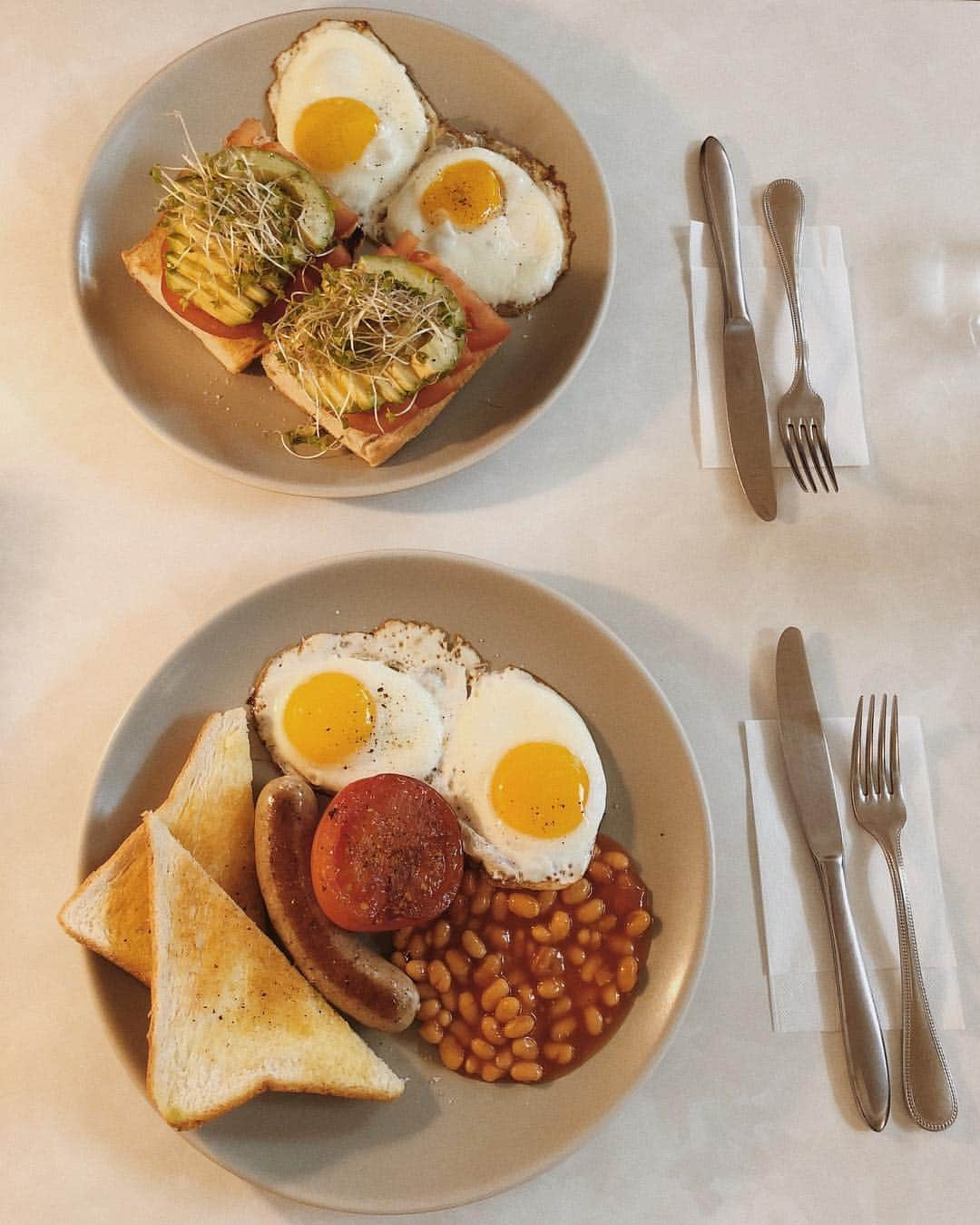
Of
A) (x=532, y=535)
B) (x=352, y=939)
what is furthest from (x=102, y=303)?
(x=352, y=939)

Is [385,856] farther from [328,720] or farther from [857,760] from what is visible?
[857,760]

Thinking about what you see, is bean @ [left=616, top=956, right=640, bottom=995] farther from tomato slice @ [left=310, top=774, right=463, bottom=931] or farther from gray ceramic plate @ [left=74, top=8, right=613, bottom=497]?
gray ceramic plate @ [left=74, top=8, right=613, bottom=497]

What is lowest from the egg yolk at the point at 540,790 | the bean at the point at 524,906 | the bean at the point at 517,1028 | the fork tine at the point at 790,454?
the bean at the point at 517,1028

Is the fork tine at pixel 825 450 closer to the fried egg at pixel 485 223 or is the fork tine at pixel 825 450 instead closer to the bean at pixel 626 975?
the fried egg at pixel 485 223

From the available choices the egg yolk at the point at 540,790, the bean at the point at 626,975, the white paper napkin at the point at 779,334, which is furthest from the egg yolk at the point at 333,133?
the bean at the point at 626,975

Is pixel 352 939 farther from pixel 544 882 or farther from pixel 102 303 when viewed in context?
pixel 102 303

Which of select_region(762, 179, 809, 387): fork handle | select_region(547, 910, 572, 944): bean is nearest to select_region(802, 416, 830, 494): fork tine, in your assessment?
select_region(762, 179, 809, 387): fork handle
